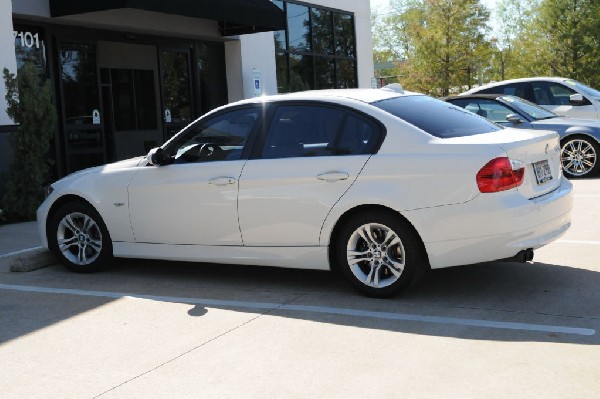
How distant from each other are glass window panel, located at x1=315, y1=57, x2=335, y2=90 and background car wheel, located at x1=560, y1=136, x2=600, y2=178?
8.91 m

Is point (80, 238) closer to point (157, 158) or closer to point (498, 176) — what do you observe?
point (157, 158)

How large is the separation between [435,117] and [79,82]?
9447mm

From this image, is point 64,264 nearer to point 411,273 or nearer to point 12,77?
point 411,273

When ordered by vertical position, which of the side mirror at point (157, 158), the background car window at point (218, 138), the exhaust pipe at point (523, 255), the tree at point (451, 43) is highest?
the tree at point (451, 43)

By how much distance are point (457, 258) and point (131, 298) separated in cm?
259

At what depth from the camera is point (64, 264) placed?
7.27 m

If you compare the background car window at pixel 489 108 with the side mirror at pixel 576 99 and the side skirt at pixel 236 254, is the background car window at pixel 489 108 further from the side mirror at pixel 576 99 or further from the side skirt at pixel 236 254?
the side skirt at pixel 236 254

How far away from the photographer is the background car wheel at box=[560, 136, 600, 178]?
12555 mm

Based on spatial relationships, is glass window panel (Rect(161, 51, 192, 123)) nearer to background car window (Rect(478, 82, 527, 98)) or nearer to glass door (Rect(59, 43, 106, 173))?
glass door (Rect(59, 43, 106, 173))

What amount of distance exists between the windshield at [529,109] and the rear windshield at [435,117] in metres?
6.59

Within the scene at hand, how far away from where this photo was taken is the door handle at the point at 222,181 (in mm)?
6164

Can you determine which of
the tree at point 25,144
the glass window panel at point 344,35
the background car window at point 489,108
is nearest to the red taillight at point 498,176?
the tree at point 25,144

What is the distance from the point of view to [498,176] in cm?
526

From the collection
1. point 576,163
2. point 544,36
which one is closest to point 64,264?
point 576,163
